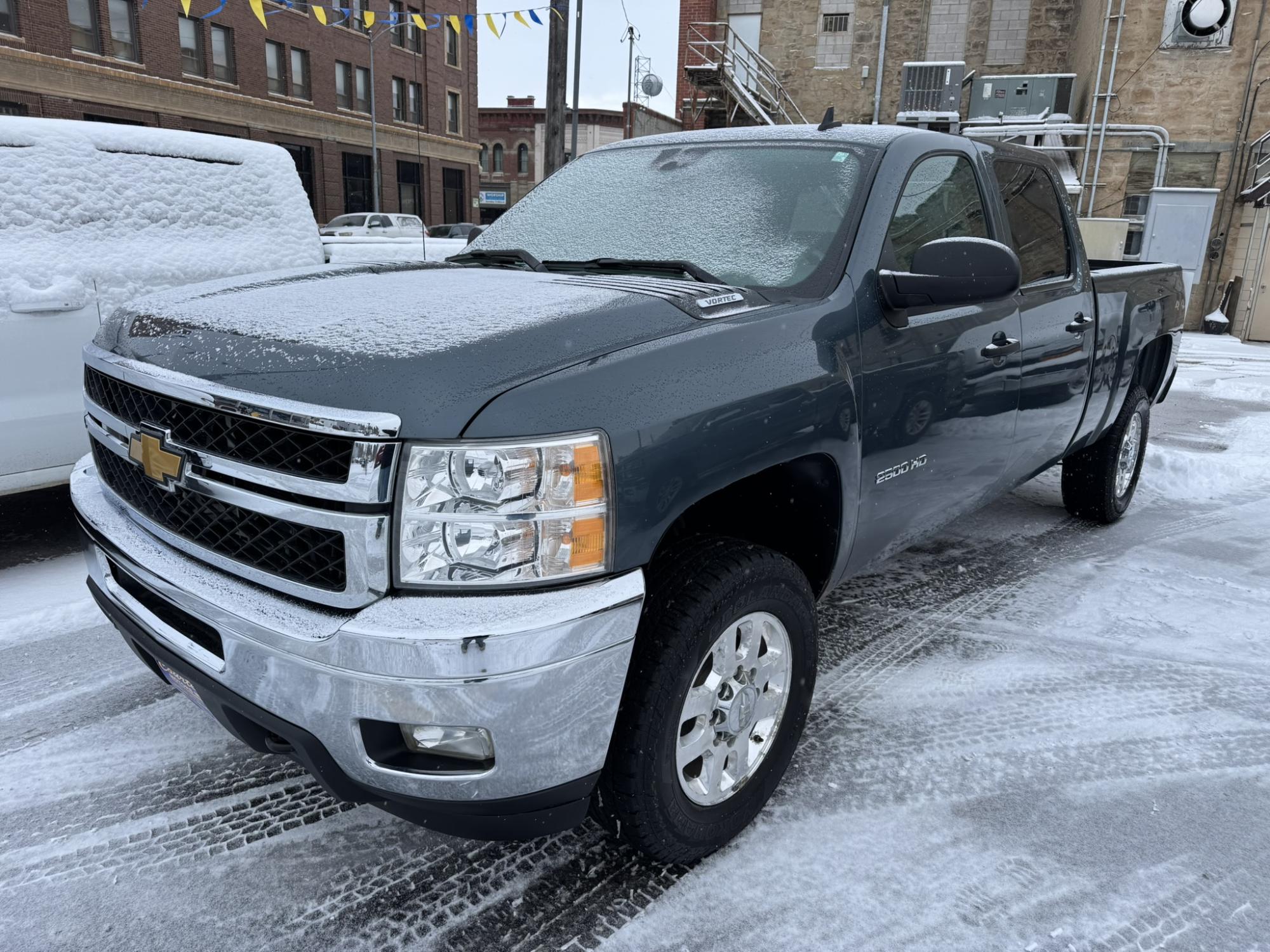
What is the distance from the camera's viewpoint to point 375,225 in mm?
28125

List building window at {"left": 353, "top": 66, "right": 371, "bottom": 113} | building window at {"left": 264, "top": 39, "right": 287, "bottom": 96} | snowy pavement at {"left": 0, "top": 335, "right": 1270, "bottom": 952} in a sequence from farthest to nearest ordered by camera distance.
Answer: building window at {"left": 353, "top": 66, "right": 371, "bottom": 113} < building window at {"left": 264, "top": 39, "right": 287, "bottom": 96} < snowy pavement at {"left": 0, "top": 335, "right": 1270, "bottom": 952}

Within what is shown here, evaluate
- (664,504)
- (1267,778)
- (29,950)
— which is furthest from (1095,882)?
(29,950)

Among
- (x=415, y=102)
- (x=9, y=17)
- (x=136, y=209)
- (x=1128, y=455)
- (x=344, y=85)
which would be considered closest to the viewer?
(x=136, y=209)

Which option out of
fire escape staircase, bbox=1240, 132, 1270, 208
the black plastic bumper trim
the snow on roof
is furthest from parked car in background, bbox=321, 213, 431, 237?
the black plastic bumper trim

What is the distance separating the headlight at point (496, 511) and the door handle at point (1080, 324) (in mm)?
2761

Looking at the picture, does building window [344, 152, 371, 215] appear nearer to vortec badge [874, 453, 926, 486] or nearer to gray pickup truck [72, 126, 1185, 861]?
gray pickup truck [72, 126, 1185, 861]

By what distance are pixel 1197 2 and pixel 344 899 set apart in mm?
21544

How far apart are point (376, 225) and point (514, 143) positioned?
33651 millimetres

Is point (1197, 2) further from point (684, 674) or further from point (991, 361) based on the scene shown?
point (684, 674)

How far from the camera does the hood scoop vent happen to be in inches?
89.0

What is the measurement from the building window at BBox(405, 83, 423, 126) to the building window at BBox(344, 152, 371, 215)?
3.18 m

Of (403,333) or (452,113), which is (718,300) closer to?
(403,333)

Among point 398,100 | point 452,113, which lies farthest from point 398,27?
point 452,113

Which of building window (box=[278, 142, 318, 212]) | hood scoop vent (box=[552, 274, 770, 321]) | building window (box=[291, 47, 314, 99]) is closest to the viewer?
hood scoop vent (box=[552, 274, 770, 321])
